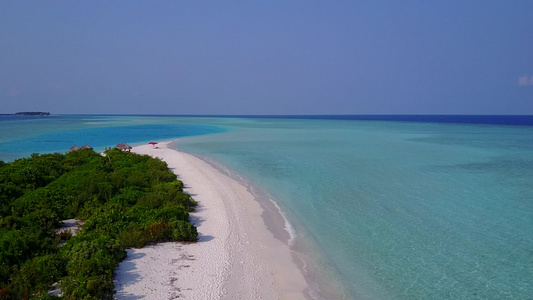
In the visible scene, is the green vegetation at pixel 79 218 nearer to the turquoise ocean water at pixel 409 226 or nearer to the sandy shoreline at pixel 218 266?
the sandy shoreline at pixel 218 266

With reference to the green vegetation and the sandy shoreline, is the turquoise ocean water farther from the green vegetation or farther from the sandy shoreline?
the green vegetation

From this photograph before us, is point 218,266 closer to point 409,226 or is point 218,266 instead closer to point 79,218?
point 79,218

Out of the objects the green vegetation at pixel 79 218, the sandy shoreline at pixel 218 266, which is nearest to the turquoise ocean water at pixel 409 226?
the sandy shoreline at pixel 218 266

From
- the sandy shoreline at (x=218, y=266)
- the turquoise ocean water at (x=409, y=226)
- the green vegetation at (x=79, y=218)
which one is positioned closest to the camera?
the green vegetation at (x=79, y=218)

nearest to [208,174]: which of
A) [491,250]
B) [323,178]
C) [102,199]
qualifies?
[323,178]

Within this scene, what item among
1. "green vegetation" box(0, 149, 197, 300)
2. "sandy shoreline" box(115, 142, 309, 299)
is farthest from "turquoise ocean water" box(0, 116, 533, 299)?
"green vegetation" box(0, 149, 197, 300)

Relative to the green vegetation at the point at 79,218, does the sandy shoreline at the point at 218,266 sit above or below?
below

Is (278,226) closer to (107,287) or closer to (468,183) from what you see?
(107,287)
